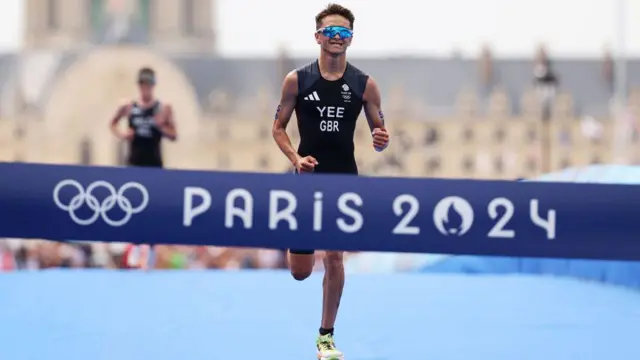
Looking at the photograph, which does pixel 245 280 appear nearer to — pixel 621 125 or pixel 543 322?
pixel 543 322

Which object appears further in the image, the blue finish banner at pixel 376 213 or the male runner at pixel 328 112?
the male runner at pixel 328 112

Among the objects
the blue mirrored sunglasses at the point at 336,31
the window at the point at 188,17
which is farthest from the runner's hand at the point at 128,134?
the window at the point at 188,17

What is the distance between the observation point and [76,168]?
4.64 m

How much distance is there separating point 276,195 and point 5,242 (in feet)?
76.8

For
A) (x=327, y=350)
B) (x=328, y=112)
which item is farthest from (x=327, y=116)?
(x=327, y=350)

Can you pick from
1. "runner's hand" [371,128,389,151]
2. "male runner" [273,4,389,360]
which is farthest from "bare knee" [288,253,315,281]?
"runner's hand" [371,128,389,151]

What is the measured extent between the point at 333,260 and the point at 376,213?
587mm

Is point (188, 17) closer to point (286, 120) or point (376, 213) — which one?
point (286, 120)

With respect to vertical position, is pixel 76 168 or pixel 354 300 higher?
pixel 76 168

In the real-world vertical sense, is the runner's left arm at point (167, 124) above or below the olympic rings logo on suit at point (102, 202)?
above

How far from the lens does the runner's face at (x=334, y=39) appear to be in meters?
4.96

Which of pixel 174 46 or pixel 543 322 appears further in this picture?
pixel 174 46

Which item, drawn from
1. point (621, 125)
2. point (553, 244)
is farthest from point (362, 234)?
point (621, 125)

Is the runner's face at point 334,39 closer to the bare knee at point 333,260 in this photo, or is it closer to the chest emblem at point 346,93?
the chest emblem at point 346,93
